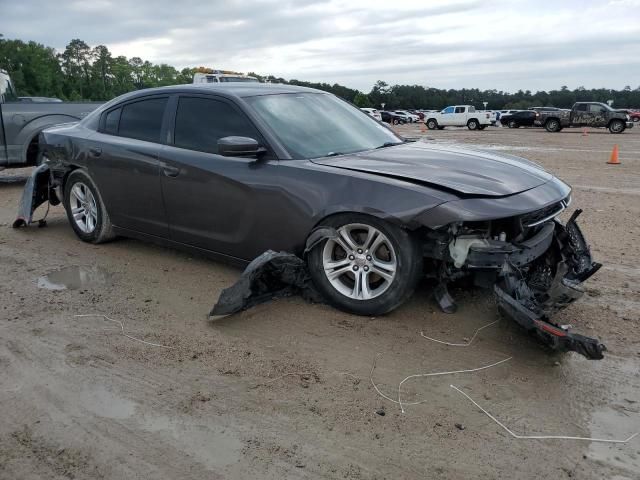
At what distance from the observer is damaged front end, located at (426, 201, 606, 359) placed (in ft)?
10.4

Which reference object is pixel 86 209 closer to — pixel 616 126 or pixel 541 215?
pixel 541 215

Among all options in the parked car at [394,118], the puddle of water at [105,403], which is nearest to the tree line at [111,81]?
the parked car at [394,118]

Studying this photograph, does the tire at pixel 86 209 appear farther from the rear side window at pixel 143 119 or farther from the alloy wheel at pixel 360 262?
the alloy wheel at pixel 360 262

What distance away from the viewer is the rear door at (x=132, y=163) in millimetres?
5034

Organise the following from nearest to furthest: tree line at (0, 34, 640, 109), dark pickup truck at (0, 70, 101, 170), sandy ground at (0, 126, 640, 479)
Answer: sandy ground at (0, 126, 640, 479), dark pickup truck at (0, 70, 101, 170), tree line at (0, 34, 640, 109)

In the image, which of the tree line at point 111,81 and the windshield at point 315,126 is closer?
the windshield at point 315,126

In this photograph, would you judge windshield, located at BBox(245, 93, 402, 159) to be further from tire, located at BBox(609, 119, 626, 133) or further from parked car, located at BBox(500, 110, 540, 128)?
parked car, located at BBox(500, 110, 540, 128)

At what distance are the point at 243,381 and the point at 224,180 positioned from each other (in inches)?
71.7

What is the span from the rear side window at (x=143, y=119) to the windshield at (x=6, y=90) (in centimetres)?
668

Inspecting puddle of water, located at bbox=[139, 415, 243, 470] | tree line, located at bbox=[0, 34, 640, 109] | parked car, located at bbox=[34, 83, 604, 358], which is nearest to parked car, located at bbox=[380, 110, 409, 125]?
tree line, located at bbox=[0, 34, 640, 109]

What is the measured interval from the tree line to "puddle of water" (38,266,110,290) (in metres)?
38.6

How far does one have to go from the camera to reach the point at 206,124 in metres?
4.73

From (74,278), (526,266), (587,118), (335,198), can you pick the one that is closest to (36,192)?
(74,278)

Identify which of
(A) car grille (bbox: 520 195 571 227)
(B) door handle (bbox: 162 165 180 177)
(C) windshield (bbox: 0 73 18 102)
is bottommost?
(A) car grille (bbox: 520 195 571 227)
